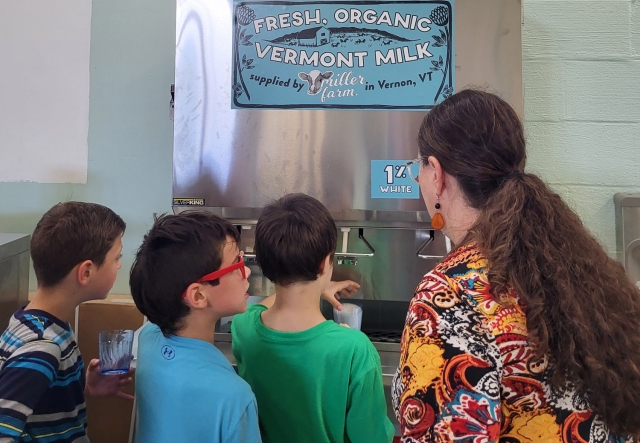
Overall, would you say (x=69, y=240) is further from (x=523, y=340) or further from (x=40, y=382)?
(x=523, y=340)

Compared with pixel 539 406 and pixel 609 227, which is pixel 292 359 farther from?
pixel 609 227

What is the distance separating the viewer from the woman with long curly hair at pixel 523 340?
613 millimetres

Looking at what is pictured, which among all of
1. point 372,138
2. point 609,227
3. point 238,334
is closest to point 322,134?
point 372,138

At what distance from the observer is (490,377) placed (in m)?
0.61

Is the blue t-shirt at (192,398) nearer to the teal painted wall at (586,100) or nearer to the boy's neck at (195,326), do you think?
the boy's neck at (195,326)

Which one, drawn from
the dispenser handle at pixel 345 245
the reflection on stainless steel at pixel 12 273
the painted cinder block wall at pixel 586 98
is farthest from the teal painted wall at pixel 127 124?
the painted cinder block wall at pixel 586 98

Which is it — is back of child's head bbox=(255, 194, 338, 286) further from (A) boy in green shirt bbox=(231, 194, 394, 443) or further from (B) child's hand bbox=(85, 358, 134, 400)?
(B) child's hand bbox=(85, 358, 134, 400)

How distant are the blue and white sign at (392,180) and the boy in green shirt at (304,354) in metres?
0.39

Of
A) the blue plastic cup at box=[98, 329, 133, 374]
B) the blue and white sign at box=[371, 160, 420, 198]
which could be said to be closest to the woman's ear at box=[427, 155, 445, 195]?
the blue and white sign at box=[371, 160, 420, 198]

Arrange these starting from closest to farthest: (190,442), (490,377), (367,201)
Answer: (490,377), (190,442), (367,201)

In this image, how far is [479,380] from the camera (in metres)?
0.61

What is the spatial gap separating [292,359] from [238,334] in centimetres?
15

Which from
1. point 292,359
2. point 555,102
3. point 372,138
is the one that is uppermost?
point 555,102

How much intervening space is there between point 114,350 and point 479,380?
81cm
